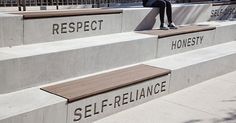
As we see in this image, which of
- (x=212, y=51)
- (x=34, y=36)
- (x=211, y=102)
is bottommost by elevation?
(x=211, y=102)

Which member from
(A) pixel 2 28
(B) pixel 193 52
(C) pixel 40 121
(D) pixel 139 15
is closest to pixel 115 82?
(C) pixel 40 121

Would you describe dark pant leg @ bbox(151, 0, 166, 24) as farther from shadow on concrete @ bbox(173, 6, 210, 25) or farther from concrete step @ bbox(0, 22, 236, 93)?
shadow on concrete @ bbox(173, 6, 210, 25)

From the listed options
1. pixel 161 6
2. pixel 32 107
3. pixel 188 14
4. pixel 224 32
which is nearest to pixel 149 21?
pixel 161 6

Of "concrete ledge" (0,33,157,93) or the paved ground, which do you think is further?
the paved ground

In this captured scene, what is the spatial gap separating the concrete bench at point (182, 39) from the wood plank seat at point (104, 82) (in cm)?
80

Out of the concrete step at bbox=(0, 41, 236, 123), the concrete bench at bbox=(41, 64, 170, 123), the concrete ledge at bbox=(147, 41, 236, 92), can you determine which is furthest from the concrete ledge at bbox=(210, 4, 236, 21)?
the concrete bench at bbox=(41, 64, 170, 123)

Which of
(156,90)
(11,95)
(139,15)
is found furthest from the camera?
(139,15)

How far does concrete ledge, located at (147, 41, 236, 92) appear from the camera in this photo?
4.87 m

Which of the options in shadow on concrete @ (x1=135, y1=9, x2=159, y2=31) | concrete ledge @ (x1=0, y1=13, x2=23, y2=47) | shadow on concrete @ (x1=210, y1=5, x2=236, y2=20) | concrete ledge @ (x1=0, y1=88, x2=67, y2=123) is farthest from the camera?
shadow on concrete @ (x1=210, y1=5, x2=236, y2=20)

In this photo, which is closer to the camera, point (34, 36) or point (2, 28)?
point (2, 28)

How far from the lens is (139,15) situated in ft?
18.5

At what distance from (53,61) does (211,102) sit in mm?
2044

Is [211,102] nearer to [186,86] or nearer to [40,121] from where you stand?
[186,86]

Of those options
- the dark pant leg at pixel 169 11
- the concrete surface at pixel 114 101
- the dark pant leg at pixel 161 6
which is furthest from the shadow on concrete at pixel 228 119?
the dark pant leg at pixel 169 11
